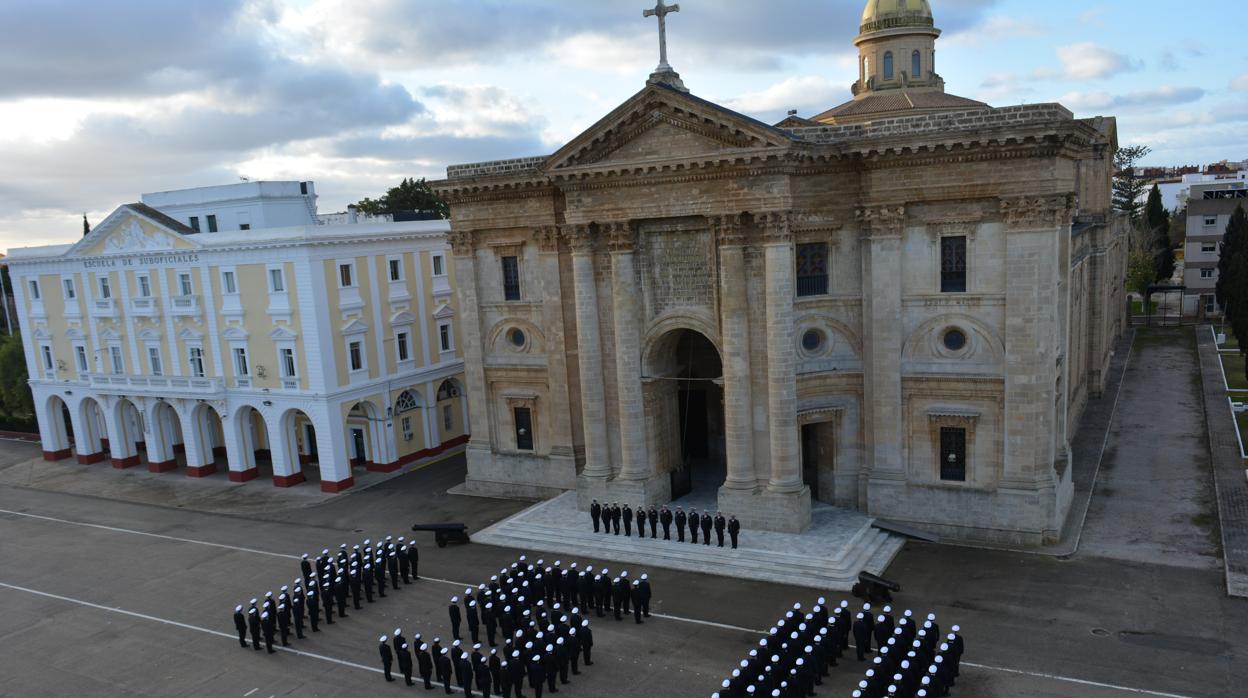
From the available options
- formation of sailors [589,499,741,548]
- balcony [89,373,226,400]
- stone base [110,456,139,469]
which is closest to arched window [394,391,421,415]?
balcony [89,373,226,400]

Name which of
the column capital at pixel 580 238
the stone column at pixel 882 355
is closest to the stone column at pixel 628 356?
the column capital at pixel 580 238

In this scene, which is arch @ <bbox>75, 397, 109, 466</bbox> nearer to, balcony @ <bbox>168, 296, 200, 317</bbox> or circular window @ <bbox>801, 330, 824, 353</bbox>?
balcony @ <bbox>168, 296, 200, 317</bbox>

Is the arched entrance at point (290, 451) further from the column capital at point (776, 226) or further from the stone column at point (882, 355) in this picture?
the stone column at point (882, 355)

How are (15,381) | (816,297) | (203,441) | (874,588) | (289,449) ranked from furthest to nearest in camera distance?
(15,381), (203,441), (289,449), (816,297), (874,588)

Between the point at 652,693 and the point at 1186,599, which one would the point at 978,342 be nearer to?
the point at 1186,599

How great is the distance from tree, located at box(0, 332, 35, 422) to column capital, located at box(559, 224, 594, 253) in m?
39.4

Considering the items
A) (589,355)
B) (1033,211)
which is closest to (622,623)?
(589,355)

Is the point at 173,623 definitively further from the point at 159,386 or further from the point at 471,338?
the point at 159,386

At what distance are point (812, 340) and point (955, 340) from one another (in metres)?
4.28

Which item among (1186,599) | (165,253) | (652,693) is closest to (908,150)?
(1186,599)

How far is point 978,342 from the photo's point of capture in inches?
1019

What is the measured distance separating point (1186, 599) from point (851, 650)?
8632 mm

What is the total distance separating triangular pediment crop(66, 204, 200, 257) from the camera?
37.5 meters

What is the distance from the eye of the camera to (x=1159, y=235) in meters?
75.5
